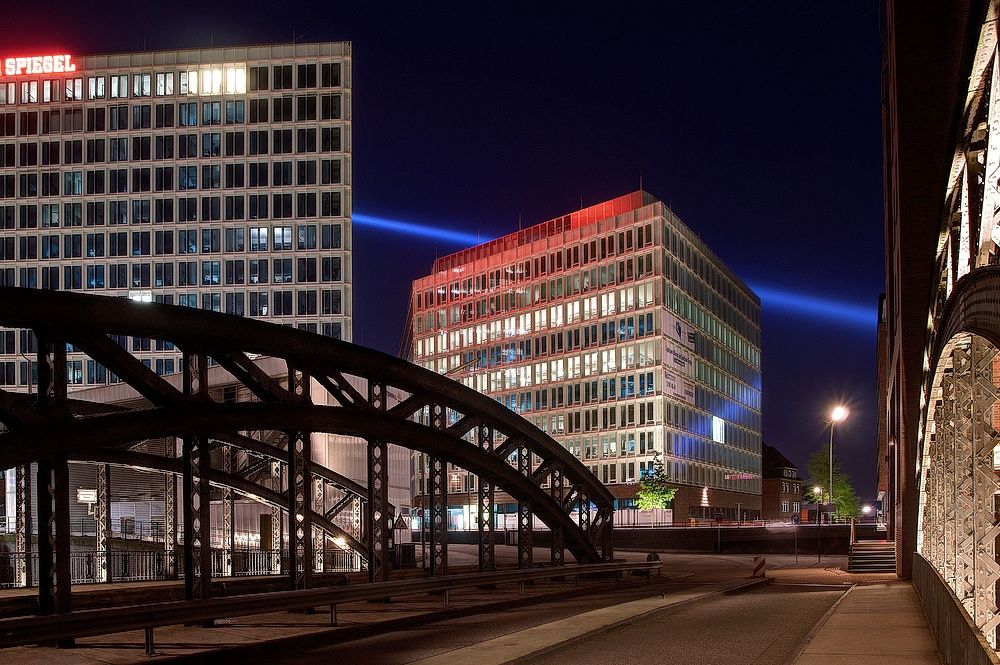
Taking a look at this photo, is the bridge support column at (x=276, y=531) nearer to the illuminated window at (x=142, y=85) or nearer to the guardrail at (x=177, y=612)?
the guardrail at (x=177, y=612)

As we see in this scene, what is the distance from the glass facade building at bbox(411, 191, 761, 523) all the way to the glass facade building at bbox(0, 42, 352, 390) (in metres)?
24.4

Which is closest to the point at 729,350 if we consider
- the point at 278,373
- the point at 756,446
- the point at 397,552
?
the point at 756,446

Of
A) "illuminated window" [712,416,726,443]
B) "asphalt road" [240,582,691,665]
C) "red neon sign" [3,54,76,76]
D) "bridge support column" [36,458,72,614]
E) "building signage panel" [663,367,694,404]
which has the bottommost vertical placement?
"illuminated window" [712,416,726,443]

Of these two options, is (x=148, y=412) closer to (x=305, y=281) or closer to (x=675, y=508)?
(x=305, y=281)

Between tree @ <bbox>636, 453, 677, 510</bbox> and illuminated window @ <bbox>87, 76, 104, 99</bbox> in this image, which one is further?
illuminated window @ <bbox>87, 76, 104, 99</bbox>

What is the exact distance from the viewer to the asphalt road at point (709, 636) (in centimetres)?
1516

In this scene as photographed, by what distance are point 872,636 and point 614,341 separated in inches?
3620

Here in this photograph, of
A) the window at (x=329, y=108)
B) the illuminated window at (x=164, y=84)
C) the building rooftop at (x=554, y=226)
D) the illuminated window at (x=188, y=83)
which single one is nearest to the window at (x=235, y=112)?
the illuminated window at (x=188, y=83)

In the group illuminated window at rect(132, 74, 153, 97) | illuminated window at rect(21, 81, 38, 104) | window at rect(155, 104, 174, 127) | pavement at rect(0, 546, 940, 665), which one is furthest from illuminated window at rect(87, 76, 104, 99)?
pavement at rect(0, 546, 940, 665)

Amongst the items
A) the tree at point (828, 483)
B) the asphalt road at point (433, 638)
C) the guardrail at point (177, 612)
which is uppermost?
the guardrail at point (177, 612)

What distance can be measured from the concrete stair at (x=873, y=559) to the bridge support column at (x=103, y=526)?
90.6 feet

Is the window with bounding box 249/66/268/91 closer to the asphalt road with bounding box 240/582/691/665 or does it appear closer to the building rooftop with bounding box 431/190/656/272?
the building rooftop with bounding box 431/190/656/272

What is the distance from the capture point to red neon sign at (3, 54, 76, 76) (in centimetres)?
10294

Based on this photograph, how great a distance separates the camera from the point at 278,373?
53906 mm
